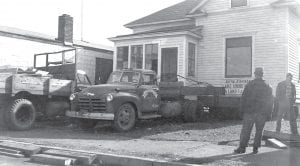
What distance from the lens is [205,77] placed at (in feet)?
61.3

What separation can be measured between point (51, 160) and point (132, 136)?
3663 mm

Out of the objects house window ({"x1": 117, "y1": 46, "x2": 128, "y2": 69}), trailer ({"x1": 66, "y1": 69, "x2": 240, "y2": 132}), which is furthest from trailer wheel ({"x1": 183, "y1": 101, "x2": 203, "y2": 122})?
house window ({"x1": 117, "y1": 46, "x2": 128, "y2": 69})

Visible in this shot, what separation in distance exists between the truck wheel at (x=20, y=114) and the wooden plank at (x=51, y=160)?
4332 mm

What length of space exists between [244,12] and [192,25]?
3116 mm

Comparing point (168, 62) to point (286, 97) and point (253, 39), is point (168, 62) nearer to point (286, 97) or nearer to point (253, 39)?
point (253, 39)

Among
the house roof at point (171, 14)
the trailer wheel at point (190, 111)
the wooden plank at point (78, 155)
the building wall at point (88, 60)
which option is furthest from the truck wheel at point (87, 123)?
the house roof at point (171, 14)

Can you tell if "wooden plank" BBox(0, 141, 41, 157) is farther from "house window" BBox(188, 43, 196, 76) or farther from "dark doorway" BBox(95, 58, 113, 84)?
"dark doorway" BBox(95, 58, 113, 84)

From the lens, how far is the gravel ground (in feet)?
28.6

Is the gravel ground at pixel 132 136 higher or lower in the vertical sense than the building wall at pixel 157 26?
lower

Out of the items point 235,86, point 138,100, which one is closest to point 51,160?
point 138,100

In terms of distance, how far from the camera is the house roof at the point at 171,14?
21.5m

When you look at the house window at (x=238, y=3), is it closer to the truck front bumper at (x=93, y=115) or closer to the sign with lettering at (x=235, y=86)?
the sign with lettering at (x=235, y=86)

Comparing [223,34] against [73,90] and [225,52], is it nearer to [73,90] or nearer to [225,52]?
[225,52]

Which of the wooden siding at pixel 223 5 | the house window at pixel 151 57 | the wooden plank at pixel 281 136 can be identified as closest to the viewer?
the wooden plank at pixel 281 136
